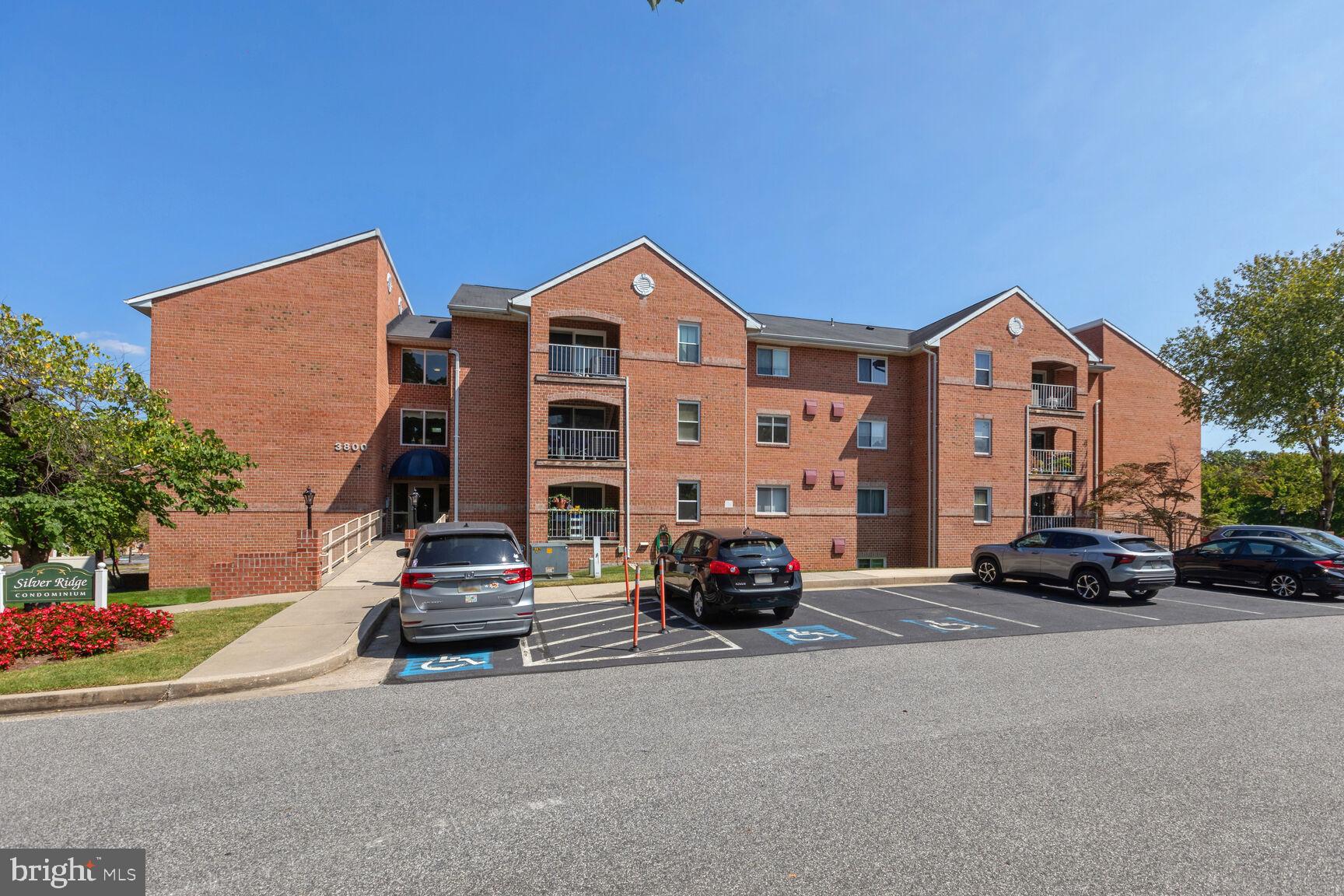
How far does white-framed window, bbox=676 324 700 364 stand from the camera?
20.8 metres

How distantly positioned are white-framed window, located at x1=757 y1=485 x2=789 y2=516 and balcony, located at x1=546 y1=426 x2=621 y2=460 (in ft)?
18.2

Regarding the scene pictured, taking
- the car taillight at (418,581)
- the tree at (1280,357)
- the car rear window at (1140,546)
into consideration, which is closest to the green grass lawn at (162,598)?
the car taillight at (418,581)

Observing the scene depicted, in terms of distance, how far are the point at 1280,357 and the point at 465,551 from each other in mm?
32438

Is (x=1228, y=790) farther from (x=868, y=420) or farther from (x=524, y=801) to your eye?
(x=868, y=420)

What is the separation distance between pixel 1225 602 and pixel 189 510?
2924 cm

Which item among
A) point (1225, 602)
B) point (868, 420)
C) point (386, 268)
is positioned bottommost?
point (1225, 602)

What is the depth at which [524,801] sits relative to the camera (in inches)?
165

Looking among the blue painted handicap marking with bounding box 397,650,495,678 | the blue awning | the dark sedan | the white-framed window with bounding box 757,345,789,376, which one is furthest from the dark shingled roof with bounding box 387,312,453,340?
the dark sedan

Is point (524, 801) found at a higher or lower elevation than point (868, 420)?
lower

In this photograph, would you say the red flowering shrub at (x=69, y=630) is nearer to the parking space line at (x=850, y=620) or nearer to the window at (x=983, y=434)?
the parking space line at (x=850, y=620)

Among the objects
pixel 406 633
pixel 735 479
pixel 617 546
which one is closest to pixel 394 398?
pixel 617 546

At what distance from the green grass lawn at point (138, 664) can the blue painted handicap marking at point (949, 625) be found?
10787mm

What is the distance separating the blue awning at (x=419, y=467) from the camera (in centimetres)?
2234

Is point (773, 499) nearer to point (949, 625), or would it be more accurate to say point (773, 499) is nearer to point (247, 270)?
point (949, 625)
